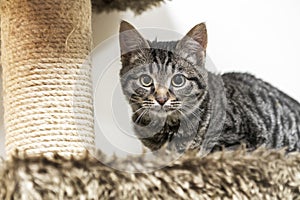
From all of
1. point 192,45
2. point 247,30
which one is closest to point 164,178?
point 192,45

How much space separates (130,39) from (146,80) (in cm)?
10

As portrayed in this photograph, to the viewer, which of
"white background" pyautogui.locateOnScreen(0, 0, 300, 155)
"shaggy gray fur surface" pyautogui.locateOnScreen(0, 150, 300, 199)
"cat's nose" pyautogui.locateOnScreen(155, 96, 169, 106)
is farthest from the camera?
"white background" pyautogui.locateOnScreen(0, 0, 300, 155)

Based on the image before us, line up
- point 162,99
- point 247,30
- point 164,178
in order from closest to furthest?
point 164,178
point 162,99
point 247,30

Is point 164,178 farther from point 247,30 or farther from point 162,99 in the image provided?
point 247,30

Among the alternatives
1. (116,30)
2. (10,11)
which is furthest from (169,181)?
(116,30)

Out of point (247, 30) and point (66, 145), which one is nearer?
point (66, 145)

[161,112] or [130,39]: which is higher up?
[130,39]

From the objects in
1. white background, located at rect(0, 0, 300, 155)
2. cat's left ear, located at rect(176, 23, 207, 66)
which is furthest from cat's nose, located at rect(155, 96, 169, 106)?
white background, located at rect(0, 0, 300, 155)

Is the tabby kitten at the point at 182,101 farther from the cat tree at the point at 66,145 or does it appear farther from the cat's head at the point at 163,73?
the cat tree at the point at 66,145

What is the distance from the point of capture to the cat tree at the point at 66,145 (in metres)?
0.79

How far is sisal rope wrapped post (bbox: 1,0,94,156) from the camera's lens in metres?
1.08

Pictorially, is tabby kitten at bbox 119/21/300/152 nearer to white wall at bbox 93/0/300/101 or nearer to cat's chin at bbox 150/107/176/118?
cat's chin at bbox 150/107/176/118

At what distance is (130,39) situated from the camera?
1106 millimetres

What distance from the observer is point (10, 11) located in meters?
1.14
